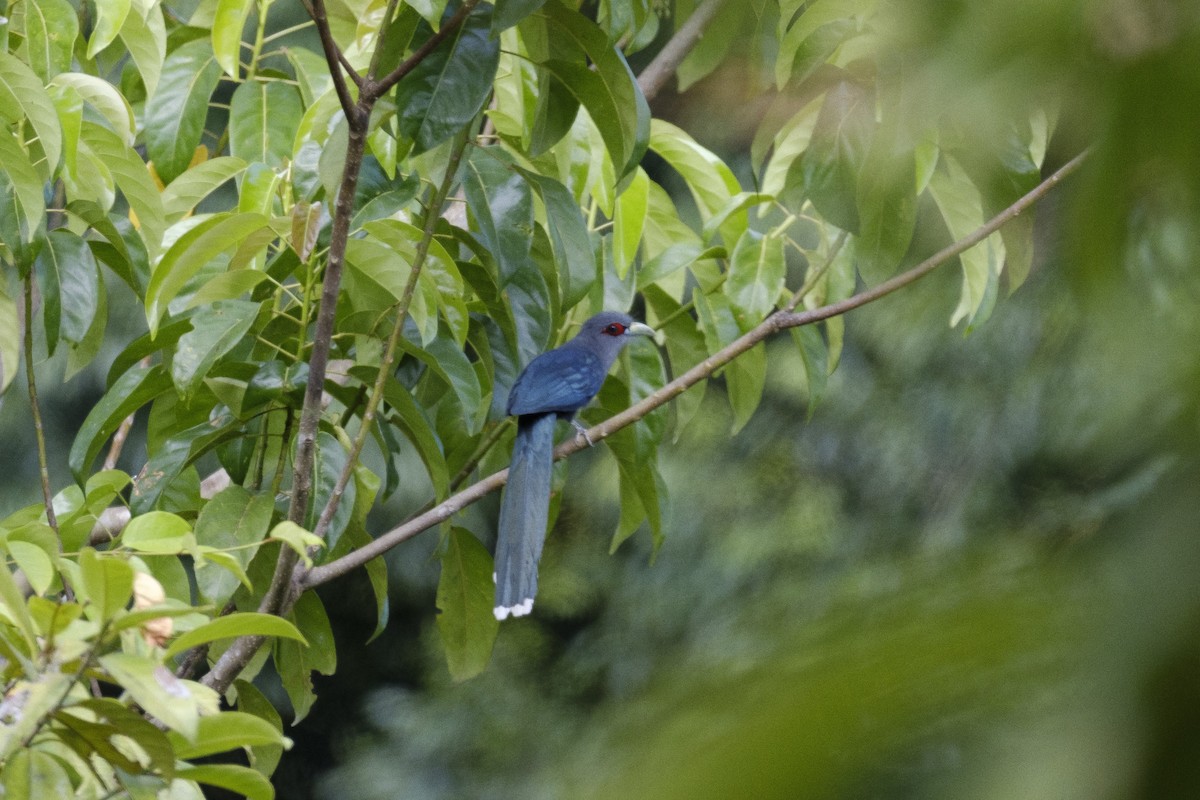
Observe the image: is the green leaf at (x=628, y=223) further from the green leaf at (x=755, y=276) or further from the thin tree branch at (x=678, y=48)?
the thin tree branch at (x=678, y=48)

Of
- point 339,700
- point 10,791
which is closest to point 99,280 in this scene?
point 10,791

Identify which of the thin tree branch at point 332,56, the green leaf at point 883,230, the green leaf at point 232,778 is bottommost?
the green leaf at point 232,778

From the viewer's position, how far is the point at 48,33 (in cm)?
257

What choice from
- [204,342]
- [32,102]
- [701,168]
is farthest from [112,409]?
[701,168]

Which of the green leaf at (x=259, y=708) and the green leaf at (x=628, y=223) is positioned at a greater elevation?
the green leaf at (x=628, y=223)

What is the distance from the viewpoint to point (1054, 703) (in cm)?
37

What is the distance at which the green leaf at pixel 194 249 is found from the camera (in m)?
2.07

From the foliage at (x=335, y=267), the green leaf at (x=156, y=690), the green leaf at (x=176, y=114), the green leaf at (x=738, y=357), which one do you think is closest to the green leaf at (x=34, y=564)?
the foliage at (x=335, y=267)

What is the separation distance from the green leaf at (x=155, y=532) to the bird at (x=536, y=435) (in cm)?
107

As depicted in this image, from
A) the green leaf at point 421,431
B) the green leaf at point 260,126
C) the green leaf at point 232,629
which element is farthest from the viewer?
the green leaf at point 260,126

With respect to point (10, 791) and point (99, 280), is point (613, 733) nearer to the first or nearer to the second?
point (10, 791)

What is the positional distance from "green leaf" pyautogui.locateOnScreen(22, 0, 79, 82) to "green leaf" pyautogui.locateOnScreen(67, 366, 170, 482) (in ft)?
2.39

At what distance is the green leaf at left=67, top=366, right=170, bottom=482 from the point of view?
8.00 ft

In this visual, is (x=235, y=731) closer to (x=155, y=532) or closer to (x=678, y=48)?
(x=155, y=532)
